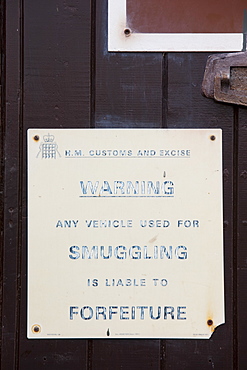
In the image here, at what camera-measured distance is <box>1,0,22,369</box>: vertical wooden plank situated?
54.8 inches

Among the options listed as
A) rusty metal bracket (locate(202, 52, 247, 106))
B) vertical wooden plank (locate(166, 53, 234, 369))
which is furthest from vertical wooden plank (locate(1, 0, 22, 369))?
rusty metal bracket (locate(202, 52, 247, 106))

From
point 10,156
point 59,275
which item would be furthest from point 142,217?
point 10,156

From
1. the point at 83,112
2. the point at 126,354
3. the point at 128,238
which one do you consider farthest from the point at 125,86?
the point at 126,354

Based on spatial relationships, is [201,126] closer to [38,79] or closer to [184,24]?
[184,24]

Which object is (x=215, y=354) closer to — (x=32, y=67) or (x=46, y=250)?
(x=46, y=250)

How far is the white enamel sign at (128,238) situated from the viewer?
138 centimetres

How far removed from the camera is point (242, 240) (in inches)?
54.7

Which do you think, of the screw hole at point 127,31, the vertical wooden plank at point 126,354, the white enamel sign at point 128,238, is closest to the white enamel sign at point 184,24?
the screw hole at point 127,31

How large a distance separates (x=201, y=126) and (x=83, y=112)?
0.97ft

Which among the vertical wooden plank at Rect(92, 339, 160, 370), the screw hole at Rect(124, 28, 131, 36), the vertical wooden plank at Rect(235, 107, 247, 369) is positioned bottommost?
the vertical wooden plank at Rect(92, 339, 160, 370)

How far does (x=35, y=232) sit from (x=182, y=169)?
394mm

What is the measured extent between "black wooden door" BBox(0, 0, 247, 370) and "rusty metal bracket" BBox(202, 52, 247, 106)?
26 mm

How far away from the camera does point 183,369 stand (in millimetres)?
1379

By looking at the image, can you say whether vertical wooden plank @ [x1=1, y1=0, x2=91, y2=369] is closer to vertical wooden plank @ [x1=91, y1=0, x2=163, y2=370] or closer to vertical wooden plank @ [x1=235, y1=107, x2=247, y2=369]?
vertical wooden plank @ [x1=91, y1=0, x2=163, y2=370]
